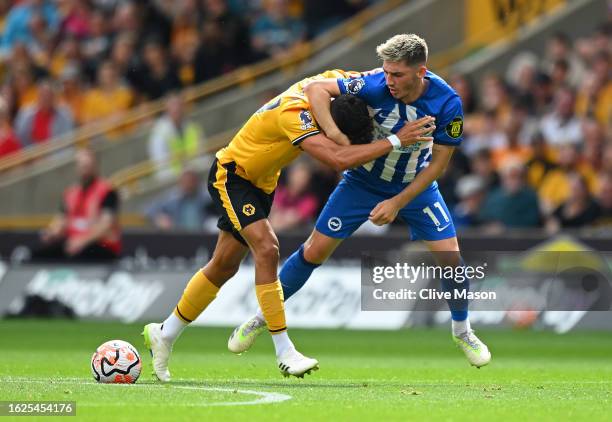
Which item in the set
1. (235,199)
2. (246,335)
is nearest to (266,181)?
(235,199)

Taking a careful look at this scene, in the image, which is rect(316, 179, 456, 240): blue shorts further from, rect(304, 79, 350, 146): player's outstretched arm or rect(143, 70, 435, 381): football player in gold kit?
rect(304, 79, 350, 146): player's outstretched arm

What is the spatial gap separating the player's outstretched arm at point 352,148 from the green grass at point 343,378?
5.14 ft

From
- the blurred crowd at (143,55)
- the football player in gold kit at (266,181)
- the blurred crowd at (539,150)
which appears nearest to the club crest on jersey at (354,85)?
the football player in gold kit at (266,181)

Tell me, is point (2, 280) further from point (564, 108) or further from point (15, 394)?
point (15, 394)

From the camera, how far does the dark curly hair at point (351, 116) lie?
9945 mm

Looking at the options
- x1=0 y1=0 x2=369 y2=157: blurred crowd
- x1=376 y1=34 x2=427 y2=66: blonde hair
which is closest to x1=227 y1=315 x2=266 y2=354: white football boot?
x1=376 y1=34 x2=427 y2=66: blonde hair

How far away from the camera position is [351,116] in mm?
9961

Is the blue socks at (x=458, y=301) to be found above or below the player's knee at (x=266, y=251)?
below

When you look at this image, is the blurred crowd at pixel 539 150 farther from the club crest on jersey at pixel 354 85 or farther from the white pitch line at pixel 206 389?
the white pitch line at pixel 206 389

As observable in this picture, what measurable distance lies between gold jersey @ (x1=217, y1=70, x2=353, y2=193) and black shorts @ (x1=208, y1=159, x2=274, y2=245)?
0.05m

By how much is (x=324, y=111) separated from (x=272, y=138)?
18.5 inches

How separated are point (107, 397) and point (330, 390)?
160 centimetres

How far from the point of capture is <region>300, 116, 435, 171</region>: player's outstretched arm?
979 centimetres

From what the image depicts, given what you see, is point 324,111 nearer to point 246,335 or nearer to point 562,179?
point 246,335
